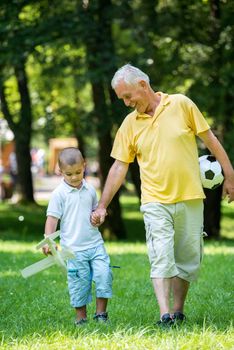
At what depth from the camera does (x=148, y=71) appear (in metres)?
18.1

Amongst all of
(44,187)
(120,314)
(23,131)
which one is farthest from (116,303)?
(44,187)

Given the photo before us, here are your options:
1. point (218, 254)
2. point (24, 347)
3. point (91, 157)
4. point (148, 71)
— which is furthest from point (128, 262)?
point (91, 157)

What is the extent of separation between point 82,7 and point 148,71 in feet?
6.85

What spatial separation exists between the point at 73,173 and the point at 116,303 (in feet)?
6.09

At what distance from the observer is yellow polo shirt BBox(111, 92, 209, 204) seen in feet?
19.8

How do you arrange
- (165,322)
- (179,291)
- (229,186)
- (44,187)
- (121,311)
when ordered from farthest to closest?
1. (44,187)
2. (121,311)
3. (179,291)
4. (229,186)
5. (165,322)

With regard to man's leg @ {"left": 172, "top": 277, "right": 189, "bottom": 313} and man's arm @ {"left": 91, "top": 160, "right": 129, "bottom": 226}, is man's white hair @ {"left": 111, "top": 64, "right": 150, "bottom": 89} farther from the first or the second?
man's leg @ {"left": 172, "top": 277, "right": 189, "bottom": 313}

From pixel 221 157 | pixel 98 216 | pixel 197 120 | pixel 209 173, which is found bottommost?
pixel 98 216

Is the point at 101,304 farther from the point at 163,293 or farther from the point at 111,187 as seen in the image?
the point at 111,187

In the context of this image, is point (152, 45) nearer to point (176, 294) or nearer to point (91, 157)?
point (176, 294)

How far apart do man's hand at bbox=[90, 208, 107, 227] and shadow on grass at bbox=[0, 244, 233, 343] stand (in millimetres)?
777

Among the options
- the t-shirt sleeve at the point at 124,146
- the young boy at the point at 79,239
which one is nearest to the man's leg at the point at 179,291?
the young boy at the point at 79,239

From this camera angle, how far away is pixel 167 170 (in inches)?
238

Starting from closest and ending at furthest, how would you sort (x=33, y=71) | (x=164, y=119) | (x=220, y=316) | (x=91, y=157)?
(x=164, y=119) < (x=220, y=316) < (x=33, y=71) < (x=91, y=157)
